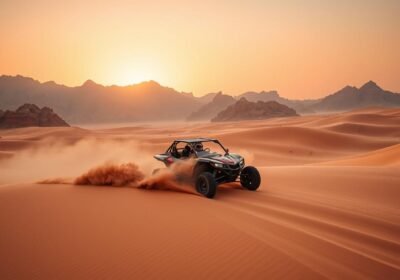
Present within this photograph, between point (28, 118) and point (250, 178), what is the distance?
74.3 meters

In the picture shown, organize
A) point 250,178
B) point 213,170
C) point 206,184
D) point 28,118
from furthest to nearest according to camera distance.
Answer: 1. point 28,118
2. point 250,178
3. point 213,170
4. point 206,184

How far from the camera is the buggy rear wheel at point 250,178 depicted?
8.31 metres

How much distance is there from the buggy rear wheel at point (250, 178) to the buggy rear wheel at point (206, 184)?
1354mm

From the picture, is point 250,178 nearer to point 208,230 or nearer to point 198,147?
point 198,147

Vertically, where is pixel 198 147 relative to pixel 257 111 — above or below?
below

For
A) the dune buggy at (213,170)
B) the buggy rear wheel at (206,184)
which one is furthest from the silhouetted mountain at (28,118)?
the buggy rear wheel at (206,184)

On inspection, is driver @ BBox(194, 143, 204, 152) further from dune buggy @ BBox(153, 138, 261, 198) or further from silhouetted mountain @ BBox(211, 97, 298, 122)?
silhouetted mountain @ BBox(211, 97, 298, 122)

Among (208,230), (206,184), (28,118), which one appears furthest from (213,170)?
(28,118)

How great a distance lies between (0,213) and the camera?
641cm

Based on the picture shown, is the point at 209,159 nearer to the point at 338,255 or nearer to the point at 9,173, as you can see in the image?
the point at 338,255

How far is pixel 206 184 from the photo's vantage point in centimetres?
754

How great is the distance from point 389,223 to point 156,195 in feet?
16.4

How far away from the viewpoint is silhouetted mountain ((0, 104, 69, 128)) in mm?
67938

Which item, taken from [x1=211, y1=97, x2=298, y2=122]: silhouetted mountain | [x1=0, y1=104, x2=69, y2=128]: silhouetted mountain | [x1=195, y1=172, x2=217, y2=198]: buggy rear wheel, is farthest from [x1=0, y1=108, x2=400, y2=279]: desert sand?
[x1=211, y1=97, x2=298, y2=122]: silhouetted mountain
